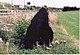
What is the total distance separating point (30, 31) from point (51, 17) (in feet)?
4.42

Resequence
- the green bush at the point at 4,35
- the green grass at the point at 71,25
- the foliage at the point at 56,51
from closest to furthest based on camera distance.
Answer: the foliage at the point at 56,51, the green bush at the point at 4,35, the green grass at the point at 71,25

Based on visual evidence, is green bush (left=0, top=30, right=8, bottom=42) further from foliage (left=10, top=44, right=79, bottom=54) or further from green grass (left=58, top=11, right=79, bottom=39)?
green grass (left=58, top=11, right=79, bottom=39)

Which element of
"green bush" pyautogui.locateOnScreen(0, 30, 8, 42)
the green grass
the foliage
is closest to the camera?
the foliage

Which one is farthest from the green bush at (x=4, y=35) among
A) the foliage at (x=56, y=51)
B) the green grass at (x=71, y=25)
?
the green grass at (x=71, y=25)

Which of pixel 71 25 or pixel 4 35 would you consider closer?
pixel 4 35

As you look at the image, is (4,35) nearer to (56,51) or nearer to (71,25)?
(56,51)

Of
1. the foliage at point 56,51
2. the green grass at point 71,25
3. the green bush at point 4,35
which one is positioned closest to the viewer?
the foliage at point 56,51

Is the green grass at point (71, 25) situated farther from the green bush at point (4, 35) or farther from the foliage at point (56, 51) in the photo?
the foliage at point (56, 51)

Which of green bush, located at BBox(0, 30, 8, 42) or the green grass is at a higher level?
green bush, located at BBox(0, 30, 8, 42)

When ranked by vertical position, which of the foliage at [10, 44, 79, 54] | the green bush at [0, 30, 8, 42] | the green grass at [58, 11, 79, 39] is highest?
the foliage at [10, 44, 79, 54]

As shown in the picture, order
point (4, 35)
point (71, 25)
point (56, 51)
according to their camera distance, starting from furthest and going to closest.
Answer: point (71, 25) → point (4, 35) → point (56, 51)

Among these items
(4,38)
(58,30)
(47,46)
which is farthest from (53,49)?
(58,30)

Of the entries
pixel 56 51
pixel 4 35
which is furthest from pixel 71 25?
pixel 56 51

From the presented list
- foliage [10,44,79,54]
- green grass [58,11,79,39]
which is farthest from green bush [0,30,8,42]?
green grass [58,11,79,39]
